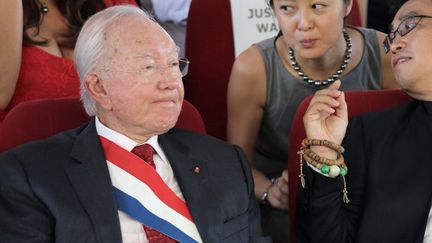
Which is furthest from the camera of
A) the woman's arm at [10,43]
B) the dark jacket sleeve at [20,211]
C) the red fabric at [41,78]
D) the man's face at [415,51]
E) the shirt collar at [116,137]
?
the red fabric at [41,78]

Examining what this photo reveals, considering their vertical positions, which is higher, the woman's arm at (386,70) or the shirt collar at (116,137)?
the shirt collar at (116,137)

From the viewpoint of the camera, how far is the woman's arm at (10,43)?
6.77 feet

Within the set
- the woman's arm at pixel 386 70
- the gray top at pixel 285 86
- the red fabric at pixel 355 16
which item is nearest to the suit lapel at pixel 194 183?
the gray top at pixel 285 86

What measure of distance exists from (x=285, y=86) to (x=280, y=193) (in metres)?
0.39

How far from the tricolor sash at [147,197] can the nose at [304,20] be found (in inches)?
30.1

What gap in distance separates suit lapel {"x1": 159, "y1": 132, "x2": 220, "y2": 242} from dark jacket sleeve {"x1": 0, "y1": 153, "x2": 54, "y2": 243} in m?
0.33

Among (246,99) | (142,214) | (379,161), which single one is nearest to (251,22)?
(246,99)

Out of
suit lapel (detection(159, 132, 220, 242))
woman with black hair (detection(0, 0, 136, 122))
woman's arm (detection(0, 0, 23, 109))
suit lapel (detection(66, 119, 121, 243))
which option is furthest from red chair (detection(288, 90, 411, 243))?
woman's arm (detection(0, 0, 23, 109))

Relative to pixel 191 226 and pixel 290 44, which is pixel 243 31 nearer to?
pixel 290 44

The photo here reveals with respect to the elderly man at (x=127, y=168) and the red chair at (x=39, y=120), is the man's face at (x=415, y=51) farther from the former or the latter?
the red chair at (x=39, y=120)

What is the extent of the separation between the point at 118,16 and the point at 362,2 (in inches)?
55.5

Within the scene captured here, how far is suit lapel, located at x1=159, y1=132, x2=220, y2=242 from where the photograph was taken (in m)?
1.76

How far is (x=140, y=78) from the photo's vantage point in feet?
5.80

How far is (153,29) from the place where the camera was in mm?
1803
